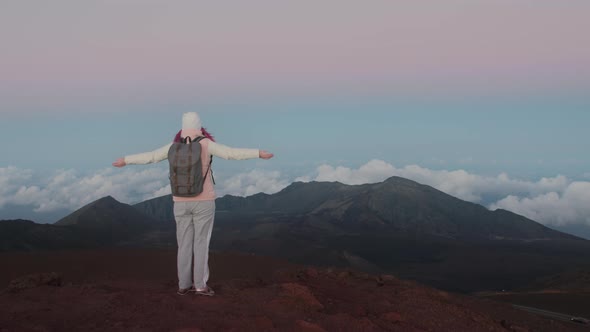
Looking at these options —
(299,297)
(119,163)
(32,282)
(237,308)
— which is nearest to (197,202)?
(119,163)

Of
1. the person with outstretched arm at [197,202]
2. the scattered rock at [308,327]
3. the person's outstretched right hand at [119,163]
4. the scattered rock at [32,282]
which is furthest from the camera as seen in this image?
the scattered rock at [32,282]

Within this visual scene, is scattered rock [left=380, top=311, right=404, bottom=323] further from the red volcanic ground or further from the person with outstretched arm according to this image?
the person with outstretched arm

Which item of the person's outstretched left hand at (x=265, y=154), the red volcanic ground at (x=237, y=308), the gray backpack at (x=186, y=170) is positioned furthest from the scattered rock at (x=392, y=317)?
the gray backpack at (x=186, y=170)

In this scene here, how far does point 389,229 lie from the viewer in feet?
518

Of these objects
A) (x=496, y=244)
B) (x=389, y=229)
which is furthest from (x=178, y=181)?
(x=389, y=229)

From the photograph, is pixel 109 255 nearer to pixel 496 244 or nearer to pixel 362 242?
pixel 362 242

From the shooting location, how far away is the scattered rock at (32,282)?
9797 millimetres

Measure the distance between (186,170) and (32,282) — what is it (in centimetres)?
440

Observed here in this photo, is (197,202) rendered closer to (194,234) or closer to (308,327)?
(194,234)

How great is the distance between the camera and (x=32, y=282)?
9.99 metres

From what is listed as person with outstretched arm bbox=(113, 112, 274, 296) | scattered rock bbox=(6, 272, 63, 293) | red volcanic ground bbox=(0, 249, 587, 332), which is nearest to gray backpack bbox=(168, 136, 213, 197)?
person with outstretched arm bbox=(113, 112, 274, 296)

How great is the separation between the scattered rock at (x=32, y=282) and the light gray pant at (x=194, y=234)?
3.28 metres

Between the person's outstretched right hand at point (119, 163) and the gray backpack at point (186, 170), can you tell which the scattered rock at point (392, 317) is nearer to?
the gray backpack at point (186, 170)

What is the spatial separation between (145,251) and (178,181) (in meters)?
15.5
